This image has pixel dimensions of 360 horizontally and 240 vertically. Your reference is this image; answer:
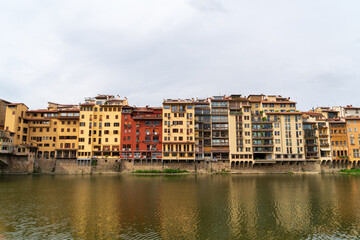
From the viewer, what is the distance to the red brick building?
3834 inches

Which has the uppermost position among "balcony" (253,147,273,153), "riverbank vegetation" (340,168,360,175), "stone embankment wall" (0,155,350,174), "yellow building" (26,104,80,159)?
"yellow building" (26,104,80,159)

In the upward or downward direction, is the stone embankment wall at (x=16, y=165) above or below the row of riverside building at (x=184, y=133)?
below

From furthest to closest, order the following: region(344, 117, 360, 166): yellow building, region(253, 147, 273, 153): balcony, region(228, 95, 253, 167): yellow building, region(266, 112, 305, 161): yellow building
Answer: region(253, 147, 273, 153): balcony, region(344, 117, 360, 166): yellow building, region(228, 95, 253, 167): yellow building, region(266, 112, 305, 161): yellow building

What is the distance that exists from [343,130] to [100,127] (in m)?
104

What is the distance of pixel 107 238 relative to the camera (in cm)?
2523

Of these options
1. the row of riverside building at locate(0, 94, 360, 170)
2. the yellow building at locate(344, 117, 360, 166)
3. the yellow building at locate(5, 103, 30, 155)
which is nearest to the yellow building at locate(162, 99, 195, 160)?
the row of riverside building at locate(0, 94, 360, 170)

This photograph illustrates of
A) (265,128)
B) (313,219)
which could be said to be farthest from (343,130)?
(313,219)

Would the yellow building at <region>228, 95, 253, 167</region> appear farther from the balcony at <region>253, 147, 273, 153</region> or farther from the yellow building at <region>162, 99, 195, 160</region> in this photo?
the yellow building at <region>162, 99, 195, 160</region>

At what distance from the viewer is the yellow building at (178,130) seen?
96.9 meters

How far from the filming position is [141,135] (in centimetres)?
9956

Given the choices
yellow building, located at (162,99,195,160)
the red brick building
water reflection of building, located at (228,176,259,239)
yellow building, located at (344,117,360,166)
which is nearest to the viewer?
water reflection of building, located at (228,176,259,239)

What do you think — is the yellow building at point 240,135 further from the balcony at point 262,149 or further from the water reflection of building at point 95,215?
the water reflection of building at point 95,215

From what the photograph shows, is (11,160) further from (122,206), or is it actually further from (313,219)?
(313,219)

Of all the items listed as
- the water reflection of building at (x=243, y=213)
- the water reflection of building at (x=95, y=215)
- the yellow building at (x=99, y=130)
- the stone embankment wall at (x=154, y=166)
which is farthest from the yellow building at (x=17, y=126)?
the water reflection of building at (x=243, y=213)
